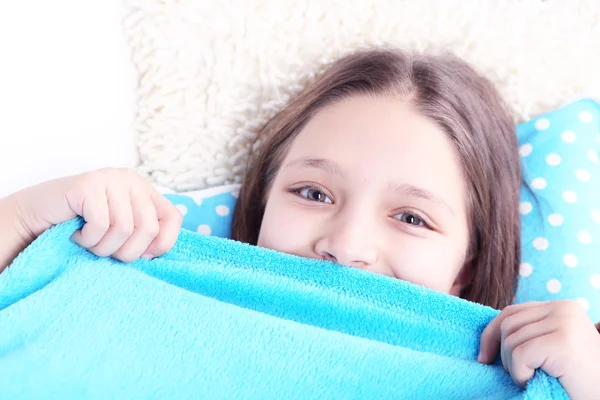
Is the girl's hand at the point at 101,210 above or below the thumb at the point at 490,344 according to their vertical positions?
above

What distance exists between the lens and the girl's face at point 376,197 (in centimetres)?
89

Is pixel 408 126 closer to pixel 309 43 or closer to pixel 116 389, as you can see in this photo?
pixel 309 43

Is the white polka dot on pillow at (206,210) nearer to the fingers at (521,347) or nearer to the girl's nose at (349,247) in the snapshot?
the girl's nose at (349,247)

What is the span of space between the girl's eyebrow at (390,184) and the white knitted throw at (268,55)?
22cm

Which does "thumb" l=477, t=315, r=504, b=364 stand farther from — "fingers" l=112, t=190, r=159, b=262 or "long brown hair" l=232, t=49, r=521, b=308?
"fingers" l=112, t=190, r=159, b=262

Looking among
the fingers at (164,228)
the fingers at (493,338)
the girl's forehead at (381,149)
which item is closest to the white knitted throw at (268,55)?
the girl's forehead at (381,149)

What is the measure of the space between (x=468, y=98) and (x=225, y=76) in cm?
40

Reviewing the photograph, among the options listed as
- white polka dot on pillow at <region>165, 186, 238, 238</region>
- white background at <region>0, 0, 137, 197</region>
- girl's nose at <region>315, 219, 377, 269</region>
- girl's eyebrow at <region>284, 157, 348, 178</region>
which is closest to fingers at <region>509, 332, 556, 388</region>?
girl's nose at <region>315, 219, 377, 269</region>

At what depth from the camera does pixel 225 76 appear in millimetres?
1149

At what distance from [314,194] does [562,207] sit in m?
0.41

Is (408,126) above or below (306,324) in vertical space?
above

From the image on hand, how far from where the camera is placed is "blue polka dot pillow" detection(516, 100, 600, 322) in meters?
1.05

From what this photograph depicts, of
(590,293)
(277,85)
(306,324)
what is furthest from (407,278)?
(277,85)

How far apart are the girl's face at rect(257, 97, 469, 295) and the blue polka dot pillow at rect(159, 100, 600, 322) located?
15 cm
